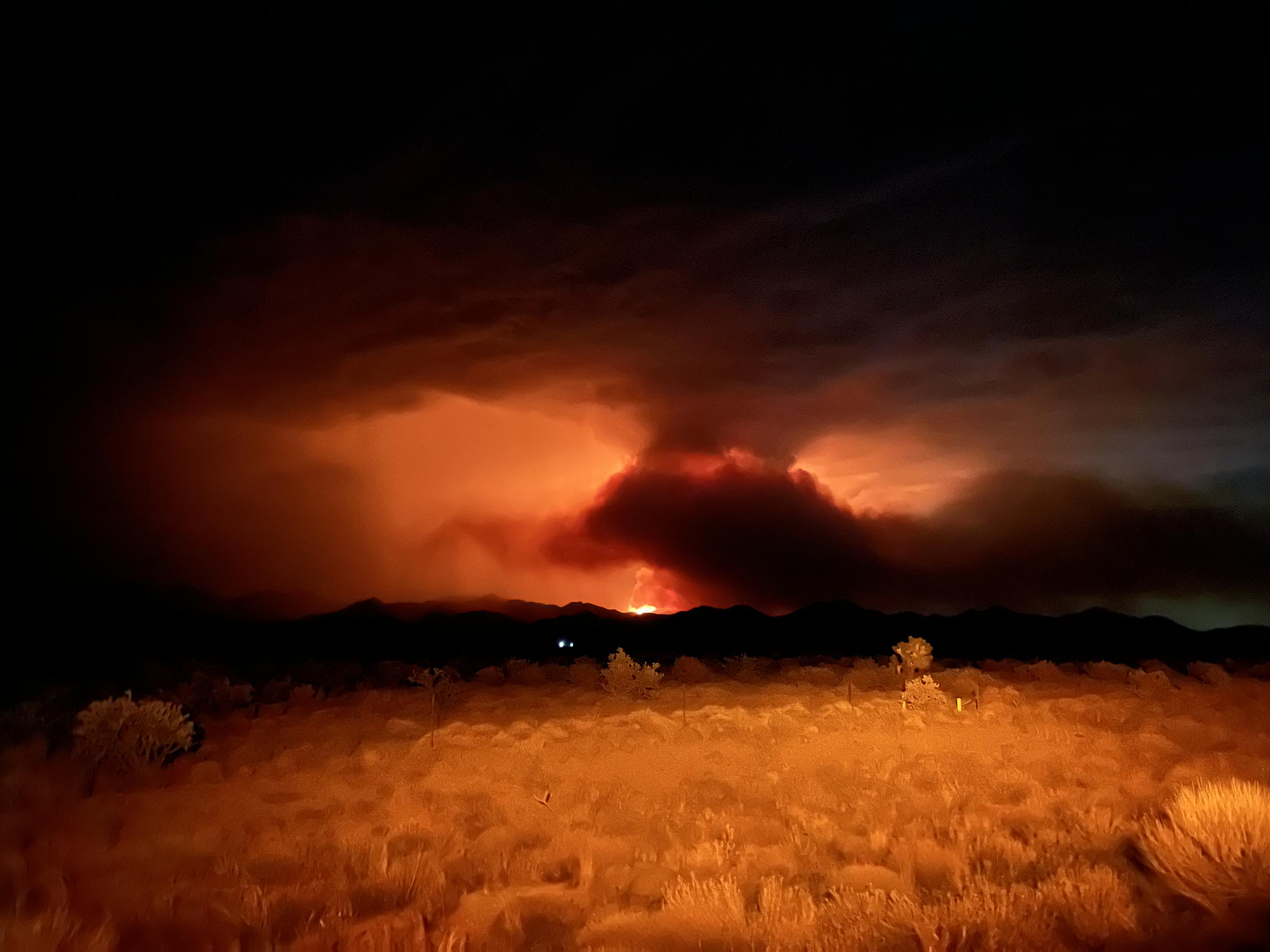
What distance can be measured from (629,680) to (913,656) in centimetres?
818

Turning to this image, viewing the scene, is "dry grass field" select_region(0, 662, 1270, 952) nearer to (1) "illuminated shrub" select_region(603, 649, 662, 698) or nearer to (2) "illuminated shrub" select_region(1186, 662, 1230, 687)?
(1) "illuminated shrub" select_region(603, 649, 662, 698)

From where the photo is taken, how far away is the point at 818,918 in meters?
5.68

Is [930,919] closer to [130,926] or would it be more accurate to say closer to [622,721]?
[130,926]

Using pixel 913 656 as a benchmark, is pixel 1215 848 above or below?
below

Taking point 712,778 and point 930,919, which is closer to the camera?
point 930,919

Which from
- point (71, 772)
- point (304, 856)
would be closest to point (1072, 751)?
point (304, 856)

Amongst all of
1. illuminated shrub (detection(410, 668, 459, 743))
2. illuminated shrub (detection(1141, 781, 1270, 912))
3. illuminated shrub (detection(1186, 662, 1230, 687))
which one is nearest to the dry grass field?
illuminated shrub (detection(1141, 781, 1270, 912))


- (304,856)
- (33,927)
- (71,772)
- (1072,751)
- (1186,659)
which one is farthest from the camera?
(1186,659)

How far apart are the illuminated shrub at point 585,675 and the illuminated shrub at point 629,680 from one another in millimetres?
1280

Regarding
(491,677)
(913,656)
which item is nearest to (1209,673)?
(913,656)

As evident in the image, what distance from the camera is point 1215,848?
19.6 feet

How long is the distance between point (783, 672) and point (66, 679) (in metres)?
21.8

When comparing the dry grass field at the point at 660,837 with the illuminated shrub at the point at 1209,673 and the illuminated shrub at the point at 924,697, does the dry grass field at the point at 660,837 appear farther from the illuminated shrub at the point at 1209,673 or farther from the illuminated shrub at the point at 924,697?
the illuminated shrub at the point at 1209,673

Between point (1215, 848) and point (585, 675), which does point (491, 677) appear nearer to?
point (585, 675)
